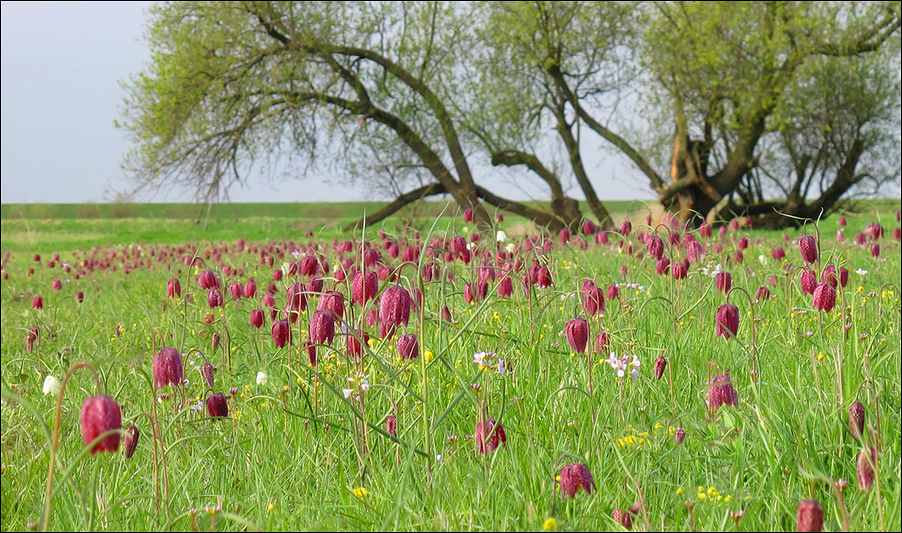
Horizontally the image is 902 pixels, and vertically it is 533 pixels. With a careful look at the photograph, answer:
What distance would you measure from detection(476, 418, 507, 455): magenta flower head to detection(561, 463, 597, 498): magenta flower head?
0.92 feet

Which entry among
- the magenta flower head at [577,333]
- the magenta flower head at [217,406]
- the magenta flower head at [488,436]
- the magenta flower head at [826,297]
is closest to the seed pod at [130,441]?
the magenta flower head at [217,406]

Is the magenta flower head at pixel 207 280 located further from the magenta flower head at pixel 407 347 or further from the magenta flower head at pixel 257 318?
the magenta flower head at pixel 407 347

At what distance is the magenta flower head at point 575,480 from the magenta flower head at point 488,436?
0.92 ft

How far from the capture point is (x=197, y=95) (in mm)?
16016

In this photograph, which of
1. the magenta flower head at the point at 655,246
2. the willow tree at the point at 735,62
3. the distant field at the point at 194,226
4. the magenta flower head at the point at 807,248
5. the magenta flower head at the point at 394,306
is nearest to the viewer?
the magenta flower head at the point at 394,306

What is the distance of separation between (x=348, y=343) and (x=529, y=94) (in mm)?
17662

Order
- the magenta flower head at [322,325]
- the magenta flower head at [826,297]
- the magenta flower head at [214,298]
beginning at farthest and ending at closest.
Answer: the magenta flower head at [214,298] < the magenta flower head at [826,297] < the magenta flower head at [322,325]

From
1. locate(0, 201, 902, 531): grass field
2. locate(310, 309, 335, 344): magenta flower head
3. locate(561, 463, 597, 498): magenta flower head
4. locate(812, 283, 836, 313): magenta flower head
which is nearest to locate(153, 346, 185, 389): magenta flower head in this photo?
locate(0, 201, 902, 531): grass field

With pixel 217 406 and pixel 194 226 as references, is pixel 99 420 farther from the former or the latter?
pixel 194 226

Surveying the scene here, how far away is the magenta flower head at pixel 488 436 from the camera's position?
83.0 inches

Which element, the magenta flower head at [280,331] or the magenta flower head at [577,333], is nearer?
the magenta flower head at [577,333]

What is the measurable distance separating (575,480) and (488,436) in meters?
0.32

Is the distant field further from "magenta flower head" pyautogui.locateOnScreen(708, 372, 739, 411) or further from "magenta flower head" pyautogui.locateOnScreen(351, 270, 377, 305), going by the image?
"magenta flower head" pyautogui.locateOnScreen(708, 372, 739, 411)

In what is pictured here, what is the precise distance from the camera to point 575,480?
186 centimetres
